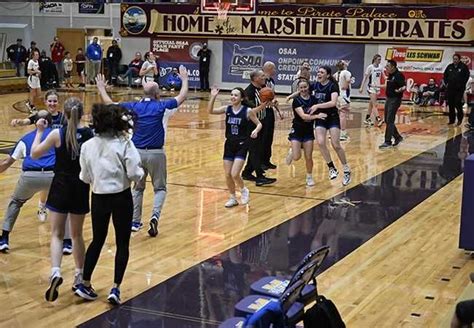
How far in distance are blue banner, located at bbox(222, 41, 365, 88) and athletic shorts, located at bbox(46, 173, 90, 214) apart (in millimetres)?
21263

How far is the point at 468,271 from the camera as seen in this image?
767 centimetres

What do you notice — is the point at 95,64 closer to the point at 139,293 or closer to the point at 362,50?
the point at 362,50

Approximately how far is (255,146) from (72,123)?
5.91 metres

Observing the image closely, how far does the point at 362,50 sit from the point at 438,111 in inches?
Result: 169

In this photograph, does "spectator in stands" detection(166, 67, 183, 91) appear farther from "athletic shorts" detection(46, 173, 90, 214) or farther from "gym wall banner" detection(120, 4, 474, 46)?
"athletic shorts" detection(46, 173, 90, 214)

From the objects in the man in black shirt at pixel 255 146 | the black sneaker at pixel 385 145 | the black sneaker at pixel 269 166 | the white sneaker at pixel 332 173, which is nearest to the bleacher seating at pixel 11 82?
the black sneaker at pixel 385 145

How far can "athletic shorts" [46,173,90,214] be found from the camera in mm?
6551

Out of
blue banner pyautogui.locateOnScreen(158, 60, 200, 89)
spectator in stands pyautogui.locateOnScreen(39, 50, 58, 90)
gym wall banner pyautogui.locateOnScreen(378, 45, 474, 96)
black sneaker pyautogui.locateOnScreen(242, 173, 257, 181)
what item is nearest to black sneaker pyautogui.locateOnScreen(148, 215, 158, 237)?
black sneaker pyautogui.locateOnScreen(242, 173, 257, 181)

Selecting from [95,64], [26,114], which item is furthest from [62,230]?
[95,64]

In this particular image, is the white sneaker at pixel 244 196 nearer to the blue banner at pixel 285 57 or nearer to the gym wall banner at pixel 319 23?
the blue banner at pixel 285 57

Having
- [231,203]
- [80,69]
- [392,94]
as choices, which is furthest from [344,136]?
[80,69]

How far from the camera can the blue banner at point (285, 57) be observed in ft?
89.9

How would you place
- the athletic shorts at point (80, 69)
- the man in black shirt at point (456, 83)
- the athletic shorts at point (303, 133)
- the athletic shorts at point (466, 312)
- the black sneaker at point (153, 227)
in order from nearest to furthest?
the athletic shorts at point (466, 312) < the black sneaker at point (153, 227) < the athletic shorts at point (303, 133) < the man in black shirt at point (456, 83) < the athletic shorts at point (80, 69)

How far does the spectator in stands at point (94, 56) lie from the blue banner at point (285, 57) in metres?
4.93
